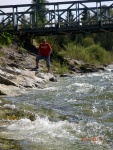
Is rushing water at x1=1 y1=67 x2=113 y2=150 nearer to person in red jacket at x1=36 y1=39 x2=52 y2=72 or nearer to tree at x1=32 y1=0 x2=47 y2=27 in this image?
person in red jacket at x1=36 y1=39 x2=52 y2=72

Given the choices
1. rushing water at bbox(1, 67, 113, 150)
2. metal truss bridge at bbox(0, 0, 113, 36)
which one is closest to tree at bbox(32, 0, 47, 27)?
metal truss bridge at bbox(0, 0, 113, 36)

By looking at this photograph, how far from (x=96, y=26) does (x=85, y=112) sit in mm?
13169

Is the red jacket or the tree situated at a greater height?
the tree

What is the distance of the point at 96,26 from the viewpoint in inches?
797

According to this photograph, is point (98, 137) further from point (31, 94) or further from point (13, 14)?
point (13, 14)

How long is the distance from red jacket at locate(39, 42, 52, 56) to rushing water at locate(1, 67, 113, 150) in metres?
6.75

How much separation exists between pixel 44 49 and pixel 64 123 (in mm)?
10625

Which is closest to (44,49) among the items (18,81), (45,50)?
(45,50)

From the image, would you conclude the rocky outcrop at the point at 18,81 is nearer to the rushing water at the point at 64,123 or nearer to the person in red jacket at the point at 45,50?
the rushing water at the point at 64,123

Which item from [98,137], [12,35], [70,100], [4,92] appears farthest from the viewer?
[12,35]

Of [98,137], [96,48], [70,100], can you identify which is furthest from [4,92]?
[96,48]

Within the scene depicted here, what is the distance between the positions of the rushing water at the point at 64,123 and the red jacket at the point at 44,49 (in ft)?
22.1

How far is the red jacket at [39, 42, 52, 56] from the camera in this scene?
662 inches

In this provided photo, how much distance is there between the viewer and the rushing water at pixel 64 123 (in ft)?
17.0
